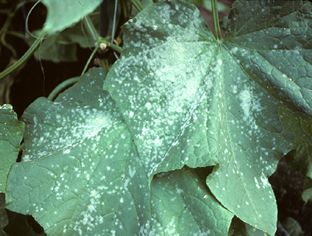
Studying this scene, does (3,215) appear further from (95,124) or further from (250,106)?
(250,106)

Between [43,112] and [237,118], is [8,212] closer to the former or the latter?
[43,112]

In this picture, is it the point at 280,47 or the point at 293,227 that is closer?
the point at 280,47

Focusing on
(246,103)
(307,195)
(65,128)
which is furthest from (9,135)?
(307,195)

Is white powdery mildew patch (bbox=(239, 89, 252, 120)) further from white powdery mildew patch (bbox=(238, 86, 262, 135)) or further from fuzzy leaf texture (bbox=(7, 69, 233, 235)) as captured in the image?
fuzzy leaf texture (bbox=(7, 69, 233, 235))

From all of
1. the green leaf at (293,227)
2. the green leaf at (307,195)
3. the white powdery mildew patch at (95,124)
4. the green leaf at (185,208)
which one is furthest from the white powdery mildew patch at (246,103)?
the green leaf at (293,227)

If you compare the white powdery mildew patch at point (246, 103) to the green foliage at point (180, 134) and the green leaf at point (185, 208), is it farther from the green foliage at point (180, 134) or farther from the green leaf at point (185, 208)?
the green leaf at point (185, 208)

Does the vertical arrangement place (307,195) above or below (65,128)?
below

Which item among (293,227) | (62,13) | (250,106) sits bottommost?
(293,227)

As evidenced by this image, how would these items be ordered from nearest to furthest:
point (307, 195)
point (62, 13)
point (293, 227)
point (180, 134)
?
point (62, 13) < point (180, 134) < point (307, 195) < point (293, 227)
